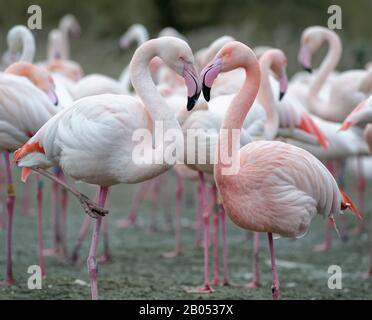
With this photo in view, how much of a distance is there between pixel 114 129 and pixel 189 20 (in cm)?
1300

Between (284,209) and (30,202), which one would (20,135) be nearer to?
(284,209)

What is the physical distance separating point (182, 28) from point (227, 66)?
12945 millimetres

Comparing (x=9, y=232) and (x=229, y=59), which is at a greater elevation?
(x=229, y=59)

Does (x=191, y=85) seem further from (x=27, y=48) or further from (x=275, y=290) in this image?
(x=27, y=48)

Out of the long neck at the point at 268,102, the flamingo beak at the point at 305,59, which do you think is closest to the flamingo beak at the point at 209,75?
the long neck at the point at 268,102

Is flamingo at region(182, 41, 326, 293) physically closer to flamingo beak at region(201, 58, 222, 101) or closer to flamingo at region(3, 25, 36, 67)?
flamingo beak at region(201, 58, 222, 101)

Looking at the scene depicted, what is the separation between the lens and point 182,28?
698 inches

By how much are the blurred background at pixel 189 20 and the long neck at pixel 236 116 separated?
10542mm

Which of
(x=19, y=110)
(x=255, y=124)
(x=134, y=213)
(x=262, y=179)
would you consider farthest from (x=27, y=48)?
(x=262, y=179)

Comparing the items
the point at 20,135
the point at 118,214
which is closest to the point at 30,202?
the point at 118,214

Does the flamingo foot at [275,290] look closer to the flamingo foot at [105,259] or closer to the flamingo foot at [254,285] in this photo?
the flamingo foot at [254,285]

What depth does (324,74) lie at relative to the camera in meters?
8.55

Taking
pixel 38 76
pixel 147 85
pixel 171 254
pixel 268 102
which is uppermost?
pixel 38 76
